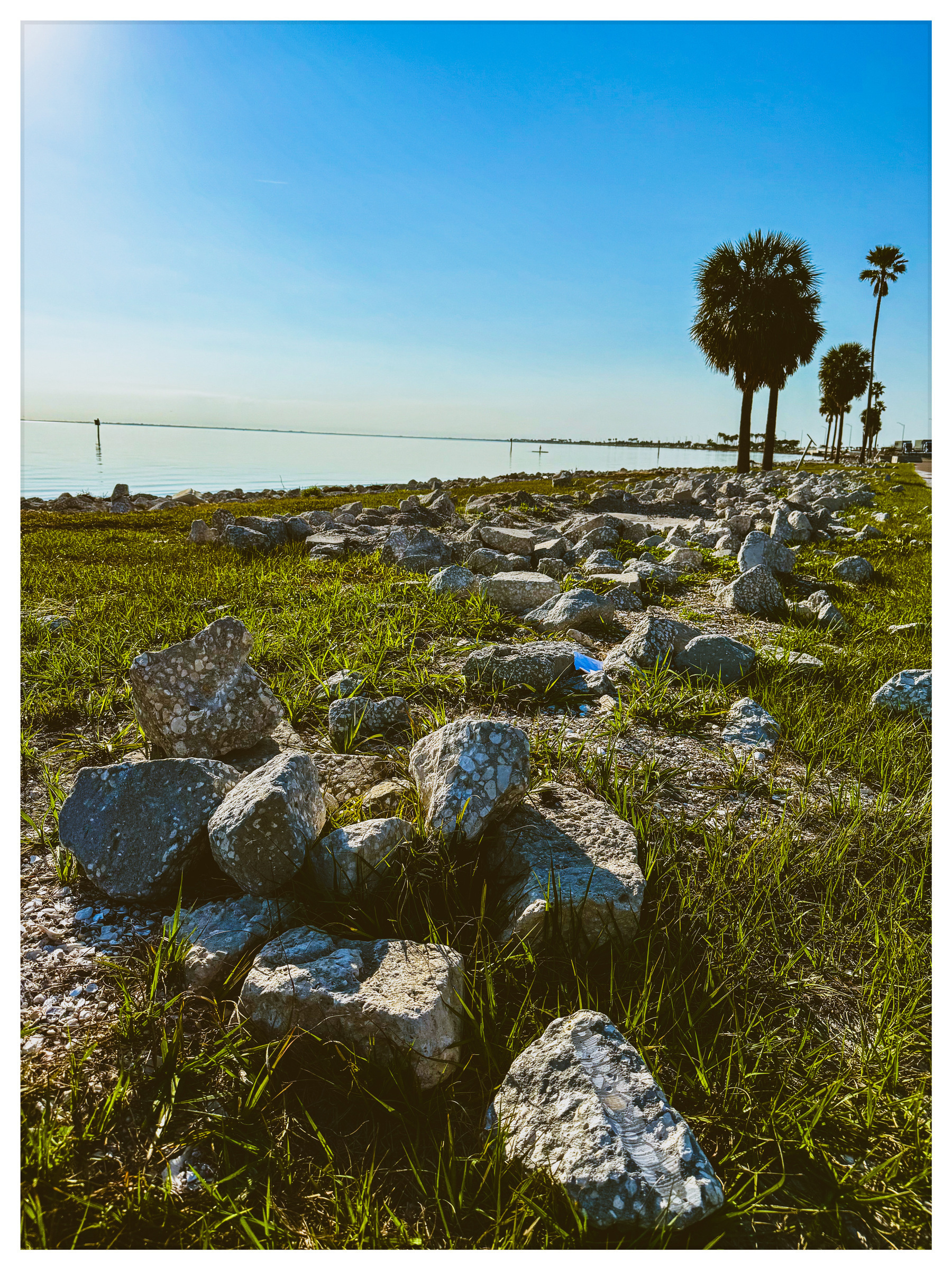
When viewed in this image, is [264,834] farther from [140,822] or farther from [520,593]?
[520,593]

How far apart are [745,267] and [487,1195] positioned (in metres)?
25.4

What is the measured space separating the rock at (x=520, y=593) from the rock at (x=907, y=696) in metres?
2.20

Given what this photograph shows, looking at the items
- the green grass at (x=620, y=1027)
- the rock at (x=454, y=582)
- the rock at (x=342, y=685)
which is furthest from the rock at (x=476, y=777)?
the rock at (x=454, y=582)

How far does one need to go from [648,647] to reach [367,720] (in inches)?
66.0

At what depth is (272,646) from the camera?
3.75 m

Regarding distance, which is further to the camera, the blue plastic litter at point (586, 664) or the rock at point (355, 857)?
the blue plastic litter at point (586, 664)

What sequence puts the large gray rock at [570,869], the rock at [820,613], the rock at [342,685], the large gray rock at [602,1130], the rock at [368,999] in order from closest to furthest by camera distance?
the large gray rock at [602,1130] → the rock at [368,999] → the large gray rock at [570,869] → the rock at [342,685] → the rock at [820,613]

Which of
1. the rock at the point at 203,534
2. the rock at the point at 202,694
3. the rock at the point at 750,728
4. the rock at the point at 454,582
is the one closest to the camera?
the rock at the point at 202,694

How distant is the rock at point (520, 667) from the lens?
3.33 metres

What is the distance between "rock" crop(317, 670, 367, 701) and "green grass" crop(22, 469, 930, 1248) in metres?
0.22

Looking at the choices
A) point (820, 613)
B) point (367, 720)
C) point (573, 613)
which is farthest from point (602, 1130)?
point (820, 613)

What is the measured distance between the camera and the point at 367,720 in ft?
9.34

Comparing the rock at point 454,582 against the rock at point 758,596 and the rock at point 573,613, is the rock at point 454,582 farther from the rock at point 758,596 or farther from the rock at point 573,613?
the rock at point 758,596

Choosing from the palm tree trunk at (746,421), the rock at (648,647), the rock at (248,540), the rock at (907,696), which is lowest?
the rock at (907,696)
